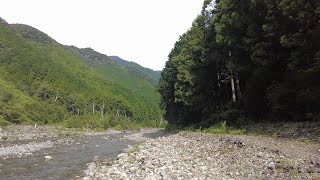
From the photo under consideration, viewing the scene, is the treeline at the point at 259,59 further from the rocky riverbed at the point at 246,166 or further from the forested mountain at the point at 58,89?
the forested mountain at the point at 58,89

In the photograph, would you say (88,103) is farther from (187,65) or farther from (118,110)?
(187,65)

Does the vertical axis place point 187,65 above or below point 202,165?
above

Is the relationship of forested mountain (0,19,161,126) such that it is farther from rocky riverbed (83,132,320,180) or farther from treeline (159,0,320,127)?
rocky riverbed (83,132,320,180)

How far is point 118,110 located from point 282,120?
126310mm

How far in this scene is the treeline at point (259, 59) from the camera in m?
22.0

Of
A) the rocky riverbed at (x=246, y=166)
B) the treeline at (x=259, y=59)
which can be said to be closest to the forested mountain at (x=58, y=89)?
the treeline at (x=259, y=59)

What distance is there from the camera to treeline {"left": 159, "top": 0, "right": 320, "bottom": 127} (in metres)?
22.0

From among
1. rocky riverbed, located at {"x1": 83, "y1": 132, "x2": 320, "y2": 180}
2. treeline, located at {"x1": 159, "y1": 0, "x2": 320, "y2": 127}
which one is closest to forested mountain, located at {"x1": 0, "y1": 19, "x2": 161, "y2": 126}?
treeline, located at {"x1": 159, "y1": 0, "x2": 320, "y2": 127}

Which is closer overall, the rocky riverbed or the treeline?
the rocky riverbed

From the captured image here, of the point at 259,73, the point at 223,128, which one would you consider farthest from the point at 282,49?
the point at 223,128

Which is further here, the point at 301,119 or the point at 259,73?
the point at 259,73

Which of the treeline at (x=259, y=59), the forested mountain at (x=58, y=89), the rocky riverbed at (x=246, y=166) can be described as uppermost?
the forested mountain at (x=58, y=89)

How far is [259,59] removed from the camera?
2681cm

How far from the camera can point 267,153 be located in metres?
13.2
